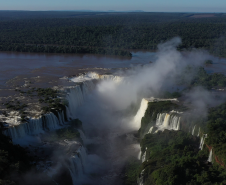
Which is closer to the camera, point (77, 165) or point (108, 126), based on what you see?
point (77, 165)

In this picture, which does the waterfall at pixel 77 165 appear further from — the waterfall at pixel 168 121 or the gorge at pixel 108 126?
the waterfall at pixel 168 121

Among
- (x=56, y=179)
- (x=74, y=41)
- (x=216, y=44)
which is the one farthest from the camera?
(x=74, y=41)

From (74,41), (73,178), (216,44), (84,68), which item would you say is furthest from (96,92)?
(216,44)

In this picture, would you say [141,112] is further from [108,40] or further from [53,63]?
[108,40]

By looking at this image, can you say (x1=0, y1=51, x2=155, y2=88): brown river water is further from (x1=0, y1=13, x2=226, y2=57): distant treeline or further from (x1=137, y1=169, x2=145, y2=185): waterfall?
(x1=137, y1=169, x2=145, y2=185): waterfall

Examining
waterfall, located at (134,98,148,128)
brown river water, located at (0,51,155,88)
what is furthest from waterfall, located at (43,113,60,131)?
brown river water, located at (0,51,155,88)

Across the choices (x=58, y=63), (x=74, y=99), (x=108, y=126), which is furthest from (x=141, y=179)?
(x=58, y=63)

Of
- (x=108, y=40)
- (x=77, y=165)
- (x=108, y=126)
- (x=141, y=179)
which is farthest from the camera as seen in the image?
(x=108, y=40)

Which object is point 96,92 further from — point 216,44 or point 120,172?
point 216,44

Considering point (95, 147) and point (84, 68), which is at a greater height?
point (84, 68)
